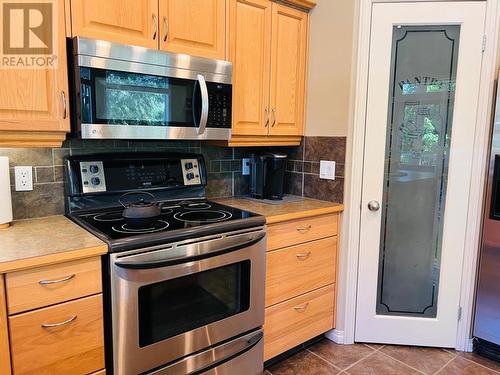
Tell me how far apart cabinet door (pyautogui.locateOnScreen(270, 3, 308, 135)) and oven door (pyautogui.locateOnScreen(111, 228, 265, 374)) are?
86cm

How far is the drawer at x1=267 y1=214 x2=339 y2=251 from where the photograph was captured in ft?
6.66

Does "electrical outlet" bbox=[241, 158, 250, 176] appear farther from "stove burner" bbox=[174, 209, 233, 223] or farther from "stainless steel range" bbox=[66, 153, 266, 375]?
"stove burner" bbox=[174, 209, 233, 223]

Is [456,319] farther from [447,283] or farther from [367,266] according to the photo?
[367,266]

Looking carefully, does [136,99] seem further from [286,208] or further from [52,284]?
[286,208]

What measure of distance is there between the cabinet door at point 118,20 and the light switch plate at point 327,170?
4.14 feet

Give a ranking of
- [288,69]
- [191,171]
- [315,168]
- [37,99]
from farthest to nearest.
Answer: [315,168] < [288,69] < [191,171] < [37,99]

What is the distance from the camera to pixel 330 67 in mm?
2365

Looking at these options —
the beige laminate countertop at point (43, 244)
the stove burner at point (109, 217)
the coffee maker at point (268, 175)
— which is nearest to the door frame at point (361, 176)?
the coffee maker at point (268, 175)

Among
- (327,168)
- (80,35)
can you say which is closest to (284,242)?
(327,168)

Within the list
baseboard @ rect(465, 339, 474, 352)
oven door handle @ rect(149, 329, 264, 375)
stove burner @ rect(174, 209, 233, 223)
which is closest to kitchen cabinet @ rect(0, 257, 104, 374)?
oven door handle @ rect(149, 329, 264, 375)

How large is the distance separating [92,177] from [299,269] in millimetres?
1257

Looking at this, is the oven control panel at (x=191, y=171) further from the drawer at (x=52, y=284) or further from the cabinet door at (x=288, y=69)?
the drawer at (x=52, y=284)

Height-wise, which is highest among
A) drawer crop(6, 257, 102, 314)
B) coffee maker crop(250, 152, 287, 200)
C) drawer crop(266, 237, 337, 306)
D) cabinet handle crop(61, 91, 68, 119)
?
cabinet handle crop(61, 91, 68, 119)

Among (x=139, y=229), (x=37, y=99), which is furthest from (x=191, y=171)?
(x=37, y=99)
